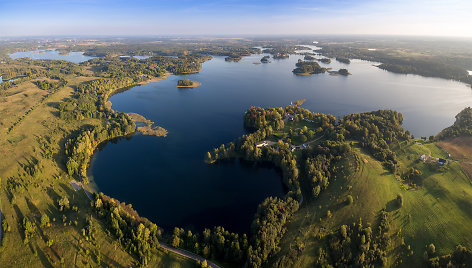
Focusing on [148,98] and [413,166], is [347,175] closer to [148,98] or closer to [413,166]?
[413,166]

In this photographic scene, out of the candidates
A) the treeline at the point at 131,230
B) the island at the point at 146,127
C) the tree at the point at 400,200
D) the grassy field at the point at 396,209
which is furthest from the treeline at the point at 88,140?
the tree at the point at 400,200

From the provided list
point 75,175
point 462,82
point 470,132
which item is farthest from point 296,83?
point 75,175

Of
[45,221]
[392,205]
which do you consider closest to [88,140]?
[45,221]

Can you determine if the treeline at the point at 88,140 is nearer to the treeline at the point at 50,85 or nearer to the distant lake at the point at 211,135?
the distant lake at the point at 211,135

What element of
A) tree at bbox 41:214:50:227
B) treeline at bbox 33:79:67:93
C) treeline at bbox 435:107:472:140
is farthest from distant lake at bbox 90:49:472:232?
treeline at bbox 33:79:67:93

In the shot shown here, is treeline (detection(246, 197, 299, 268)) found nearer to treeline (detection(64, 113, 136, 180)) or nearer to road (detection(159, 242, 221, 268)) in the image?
road (detection(159, 242, 221, 268))

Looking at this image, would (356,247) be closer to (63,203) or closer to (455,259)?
(455,259)
